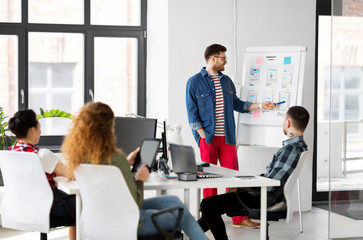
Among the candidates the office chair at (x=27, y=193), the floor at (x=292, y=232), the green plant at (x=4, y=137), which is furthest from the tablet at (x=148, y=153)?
the green plant at (x=4, y=137)

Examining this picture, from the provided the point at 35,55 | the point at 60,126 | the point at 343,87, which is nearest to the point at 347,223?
the point at 343,87

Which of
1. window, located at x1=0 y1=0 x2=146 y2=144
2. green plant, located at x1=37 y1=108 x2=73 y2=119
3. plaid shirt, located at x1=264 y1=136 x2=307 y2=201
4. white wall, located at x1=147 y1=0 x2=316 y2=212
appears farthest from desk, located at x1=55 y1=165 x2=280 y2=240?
window, located at x1=0 y1=0 x2=146 y2=144

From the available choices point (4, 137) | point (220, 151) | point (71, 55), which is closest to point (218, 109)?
point (220, 151)

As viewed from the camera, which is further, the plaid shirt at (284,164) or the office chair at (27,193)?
the plaid shirt at (284,164)

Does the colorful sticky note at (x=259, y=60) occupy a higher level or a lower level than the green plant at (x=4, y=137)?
higher

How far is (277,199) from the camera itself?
12.7ft

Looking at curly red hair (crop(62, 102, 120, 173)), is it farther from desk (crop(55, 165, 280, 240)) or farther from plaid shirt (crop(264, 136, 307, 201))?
plaid shirt (crop(264, 136, 307, 201))

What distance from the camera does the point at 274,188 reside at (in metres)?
3.89

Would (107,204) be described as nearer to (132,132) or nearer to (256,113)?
(132,132)

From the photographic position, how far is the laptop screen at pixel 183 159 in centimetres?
356

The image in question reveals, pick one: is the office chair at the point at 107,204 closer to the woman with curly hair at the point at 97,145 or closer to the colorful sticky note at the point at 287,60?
the woman with curly hair at the point at 97,145

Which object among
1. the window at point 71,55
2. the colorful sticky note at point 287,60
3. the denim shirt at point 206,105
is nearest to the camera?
the denim shirt at point 206,105

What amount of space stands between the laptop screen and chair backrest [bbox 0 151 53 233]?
80 cm

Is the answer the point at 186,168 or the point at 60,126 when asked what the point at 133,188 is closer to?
the point at 186,168
